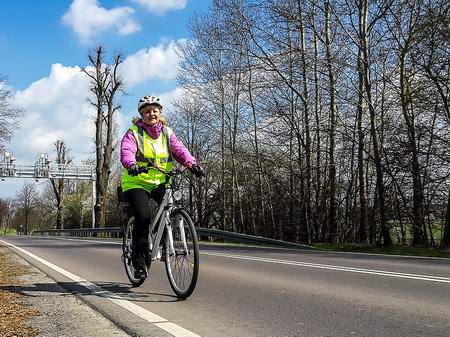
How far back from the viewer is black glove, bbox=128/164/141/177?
4887 millimetres

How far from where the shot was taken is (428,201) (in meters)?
16.8

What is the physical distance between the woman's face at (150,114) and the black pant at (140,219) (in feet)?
2.40

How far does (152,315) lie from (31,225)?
100 metres

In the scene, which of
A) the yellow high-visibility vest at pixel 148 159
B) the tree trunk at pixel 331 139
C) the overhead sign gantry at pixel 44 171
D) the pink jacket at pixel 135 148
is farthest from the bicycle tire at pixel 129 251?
the overhead sign gantry at pixel 44 171

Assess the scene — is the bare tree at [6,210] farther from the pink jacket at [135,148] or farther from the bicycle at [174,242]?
the bicycle at [174,242]

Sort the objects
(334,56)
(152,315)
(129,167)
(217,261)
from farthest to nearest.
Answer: (334,56)
(217,261)
(129,167)
(152,315)

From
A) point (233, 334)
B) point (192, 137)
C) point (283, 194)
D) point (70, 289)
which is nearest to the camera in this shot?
point (233, 334)

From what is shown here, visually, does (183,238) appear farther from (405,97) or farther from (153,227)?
(405,97)

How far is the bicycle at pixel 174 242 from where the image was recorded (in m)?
4.94

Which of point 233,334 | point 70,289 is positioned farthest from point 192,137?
point 233,334

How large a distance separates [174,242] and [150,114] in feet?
4.78

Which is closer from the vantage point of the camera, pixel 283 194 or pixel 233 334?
pixel 233 334

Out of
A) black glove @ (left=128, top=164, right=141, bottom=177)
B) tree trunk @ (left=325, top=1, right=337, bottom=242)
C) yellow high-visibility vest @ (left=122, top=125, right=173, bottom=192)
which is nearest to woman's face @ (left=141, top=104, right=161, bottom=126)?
yellow high-visibility vest @ (left=122, top=125, right=173, bottom=192)

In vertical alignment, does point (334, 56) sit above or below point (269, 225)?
above
